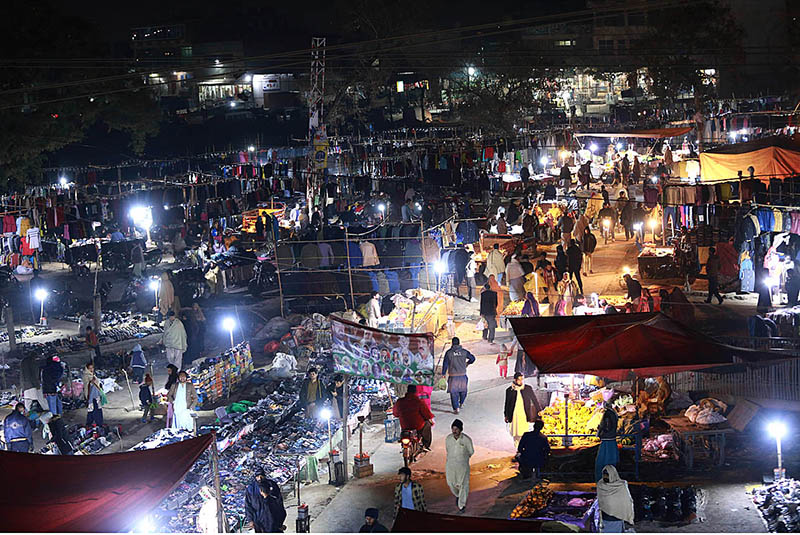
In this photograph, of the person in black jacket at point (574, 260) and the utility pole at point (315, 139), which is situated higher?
the utility pole at point (315, 139)

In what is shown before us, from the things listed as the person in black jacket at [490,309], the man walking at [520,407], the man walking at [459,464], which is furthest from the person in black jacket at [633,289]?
the man walking at [459,464]

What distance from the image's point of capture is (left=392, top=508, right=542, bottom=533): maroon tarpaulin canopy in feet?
23.2

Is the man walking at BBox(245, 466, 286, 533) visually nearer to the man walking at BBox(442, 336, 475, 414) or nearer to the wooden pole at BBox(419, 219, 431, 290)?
the man walking at BBox(442, 336, 475, 414)

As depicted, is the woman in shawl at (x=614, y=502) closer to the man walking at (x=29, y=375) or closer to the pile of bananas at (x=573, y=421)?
the pile of bananas at (x=573, y=421)

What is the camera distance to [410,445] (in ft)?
42.4

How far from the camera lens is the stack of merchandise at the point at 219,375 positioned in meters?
16.5

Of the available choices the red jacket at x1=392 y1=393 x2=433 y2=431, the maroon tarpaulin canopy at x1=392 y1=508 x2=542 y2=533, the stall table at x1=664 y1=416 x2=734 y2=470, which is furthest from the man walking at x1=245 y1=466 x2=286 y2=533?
the stall table at x1=664 y1=416 x2=734 y2=470

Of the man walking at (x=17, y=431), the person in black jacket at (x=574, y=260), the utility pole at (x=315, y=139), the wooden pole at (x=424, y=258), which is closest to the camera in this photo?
the man walking at (x=17, y=431)

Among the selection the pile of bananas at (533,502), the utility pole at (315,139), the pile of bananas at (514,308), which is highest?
the utility pole at (315,139)

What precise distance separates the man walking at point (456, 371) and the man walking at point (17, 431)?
6.53 m

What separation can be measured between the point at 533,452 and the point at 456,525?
4810 millimetres

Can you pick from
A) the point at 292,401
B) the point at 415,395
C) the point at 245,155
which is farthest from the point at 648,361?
the point at 245,155

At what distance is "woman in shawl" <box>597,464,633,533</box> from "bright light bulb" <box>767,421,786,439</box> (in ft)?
8.05

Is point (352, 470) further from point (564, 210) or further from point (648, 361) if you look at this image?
point (564, 210)
